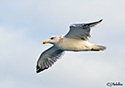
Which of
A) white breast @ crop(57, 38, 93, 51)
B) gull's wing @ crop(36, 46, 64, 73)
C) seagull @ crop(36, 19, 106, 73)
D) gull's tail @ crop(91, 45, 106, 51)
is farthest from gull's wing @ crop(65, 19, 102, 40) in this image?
gull's wing @ crop(36, 46, 64, 73)

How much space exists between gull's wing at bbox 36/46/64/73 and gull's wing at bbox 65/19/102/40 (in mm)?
2056

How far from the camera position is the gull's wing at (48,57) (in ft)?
71.9

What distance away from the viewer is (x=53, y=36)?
2020cm

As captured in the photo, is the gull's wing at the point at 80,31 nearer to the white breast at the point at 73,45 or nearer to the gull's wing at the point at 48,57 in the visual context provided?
the white breast at the point at 73,45

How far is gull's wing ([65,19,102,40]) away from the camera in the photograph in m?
18.5

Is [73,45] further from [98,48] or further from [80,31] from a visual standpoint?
[98,48]

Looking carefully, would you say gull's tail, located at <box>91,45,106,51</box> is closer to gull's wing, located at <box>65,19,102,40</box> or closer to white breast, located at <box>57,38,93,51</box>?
white breast, located at <box>57,38,93,51</box>

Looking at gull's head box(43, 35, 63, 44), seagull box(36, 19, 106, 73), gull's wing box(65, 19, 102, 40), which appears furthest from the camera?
gull's head box(43, 35, 63, 44)

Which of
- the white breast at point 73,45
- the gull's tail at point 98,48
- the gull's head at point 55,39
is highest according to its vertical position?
the gull's head at point 55,39

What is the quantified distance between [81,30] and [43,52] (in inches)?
134

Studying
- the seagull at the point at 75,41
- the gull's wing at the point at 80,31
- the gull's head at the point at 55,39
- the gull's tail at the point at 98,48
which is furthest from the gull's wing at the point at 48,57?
the gull's tail at the point at 98,48

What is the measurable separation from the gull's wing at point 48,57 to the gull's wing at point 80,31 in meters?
2.06

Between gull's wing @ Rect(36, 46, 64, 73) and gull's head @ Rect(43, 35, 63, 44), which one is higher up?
gull's head @ Rect(43, 35, 63, 44)

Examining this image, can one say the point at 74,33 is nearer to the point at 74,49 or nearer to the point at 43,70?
the point at 74,49
